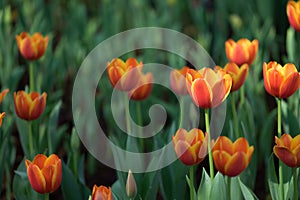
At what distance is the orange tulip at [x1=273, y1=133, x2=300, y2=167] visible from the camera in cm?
121

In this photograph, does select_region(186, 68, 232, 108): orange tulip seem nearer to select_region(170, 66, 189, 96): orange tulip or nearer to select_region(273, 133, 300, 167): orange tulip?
select_region(273, 133, 300, 167): orange tulip

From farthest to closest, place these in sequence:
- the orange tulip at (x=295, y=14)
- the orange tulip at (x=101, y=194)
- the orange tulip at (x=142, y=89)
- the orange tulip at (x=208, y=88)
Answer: the orange tulip at (x=295, y=14)
the orange tulip at (x=142, y=89)
the orange tulip at (x=208, y=88)
the orange tulip at (x=101, y=194)

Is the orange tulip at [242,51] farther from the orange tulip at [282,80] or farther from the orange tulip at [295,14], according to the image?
the orange tulip at [282,80]

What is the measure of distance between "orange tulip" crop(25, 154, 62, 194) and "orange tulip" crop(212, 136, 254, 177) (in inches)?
13.0

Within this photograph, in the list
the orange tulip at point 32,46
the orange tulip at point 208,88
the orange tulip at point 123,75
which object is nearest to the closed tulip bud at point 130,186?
the orange tulip at point 208,88

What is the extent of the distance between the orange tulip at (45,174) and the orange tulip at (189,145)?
9.9 inches

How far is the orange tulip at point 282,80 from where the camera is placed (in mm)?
1336

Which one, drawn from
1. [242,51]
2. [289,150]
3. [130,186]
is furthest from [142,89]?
[289,150]

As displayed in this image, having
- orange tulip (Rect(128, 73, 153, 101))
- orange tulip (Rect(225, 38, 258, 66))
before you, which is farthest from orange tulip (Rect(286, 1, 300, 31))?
orange tulip (Rect(128, 73, 153, 101))

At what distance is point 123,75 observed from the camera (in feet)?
4.99

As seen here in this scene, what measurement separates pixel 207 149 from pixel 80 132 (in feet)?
2.57

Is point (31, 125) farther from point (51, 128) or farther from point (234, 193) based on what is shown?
point (234, 193)

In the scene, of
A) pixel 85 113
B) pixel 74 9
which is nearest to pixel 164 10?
pixel 74 9

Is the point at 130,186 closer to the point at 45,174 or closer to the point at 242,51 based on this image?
the point at 45,174
